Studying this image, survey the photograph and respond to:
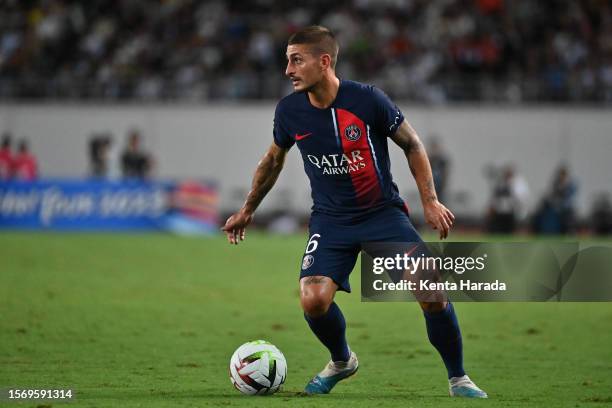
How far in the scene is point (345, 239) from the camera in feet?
25.1

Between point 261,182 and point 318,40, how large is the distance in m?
1.09

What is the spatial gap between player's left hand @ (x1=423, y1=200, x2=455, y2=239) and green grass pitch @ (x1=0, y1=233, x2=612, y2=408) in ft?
3.65

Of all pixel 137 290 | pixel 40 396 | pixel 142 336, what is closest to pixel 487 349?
pixel 142 336

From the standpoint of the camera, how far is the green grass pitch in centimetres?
779

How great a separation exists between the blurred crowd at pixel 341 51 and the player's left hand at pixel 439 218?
2318 centimetres

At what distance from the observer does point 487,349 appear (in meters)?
10.5

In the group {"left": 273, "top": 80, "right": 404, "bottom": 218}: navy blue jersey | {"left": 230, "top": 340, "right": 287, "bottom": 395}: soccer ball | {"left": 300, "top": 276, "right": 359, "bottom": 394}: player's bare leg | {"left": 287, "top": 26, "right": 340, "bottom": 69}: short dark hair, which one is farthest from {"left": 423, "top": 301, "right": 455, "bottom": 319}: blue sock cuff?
{"left": 287, "top": 26, "right": 340, "bottom": 69}: short dark hair

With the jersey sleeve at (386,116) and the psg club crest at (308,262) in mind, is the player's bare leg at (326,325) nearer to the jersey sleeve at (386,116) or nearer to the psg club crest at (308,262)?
the psg club crest at (308,262)

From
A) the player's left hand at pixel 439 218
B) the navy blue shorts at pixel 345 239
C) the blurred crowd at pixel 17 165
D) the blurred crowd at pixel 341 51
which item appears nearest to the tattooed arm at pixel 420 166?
the player's left hand at pixel 439 218

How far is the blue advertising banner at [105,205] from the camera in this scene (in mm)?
25641

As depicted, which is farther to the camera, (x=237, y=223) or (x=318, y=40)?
(x=237, y=223)

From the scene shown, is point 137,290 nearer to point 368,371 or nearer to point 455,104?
point 368,371

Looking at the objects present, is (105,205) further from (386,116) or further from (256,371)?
(386,116)

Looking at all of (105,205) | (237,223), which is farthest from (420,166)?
(105,205)
